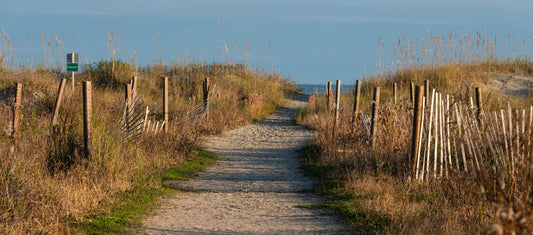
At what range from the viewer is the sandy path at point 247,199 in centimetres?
521

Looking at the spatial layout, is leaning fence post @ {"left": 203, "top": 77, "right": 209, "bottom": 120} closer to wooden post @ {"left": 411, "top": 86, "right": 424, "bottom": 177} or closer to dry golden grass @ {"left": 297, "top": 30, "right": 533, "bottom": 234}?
dry golden grass @ {"left": 297, "top": 30, "right": 533, "bottom": 234}

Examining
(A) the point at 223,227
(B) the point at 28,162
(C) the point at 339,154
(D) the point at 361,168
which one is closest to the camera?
(A) the point at 223,227

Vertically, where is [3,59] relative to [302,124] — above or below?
above

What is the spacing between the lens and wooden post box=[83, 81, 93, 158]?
638cm

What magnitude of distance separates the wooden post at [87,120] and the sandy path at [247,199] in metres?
1.20

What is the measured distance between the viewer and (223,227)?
519cm

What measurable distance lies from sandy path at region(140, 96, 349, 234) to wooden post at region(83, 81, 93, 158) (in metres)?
1.20

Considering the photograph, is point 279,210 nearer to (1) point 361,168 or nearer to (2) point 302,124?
(1) point 361,168

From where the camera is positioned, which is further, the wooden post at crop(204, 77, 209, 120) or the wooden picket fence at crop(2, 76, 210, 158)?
the wooden post at crop(204, 77, 209, 120)

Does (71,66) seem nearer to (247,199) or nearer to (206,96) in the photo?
(206,96)

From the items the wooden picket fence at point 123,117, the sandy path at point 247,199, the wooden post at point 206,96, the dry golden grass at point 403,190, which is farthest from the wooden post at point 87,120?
the wooden post at point 206,96

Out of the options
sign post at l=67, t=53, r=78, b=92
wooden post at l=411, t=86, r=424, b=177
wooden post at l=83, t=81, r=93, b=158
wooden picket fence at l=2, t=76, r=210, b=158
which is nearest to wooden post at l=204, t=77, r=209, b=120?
wooden picket fence at l=2, t=76, r=210, b=158

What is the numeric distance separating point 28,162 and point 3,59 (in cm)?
1206

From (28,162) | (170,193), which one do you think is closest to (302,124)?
(170,193)
